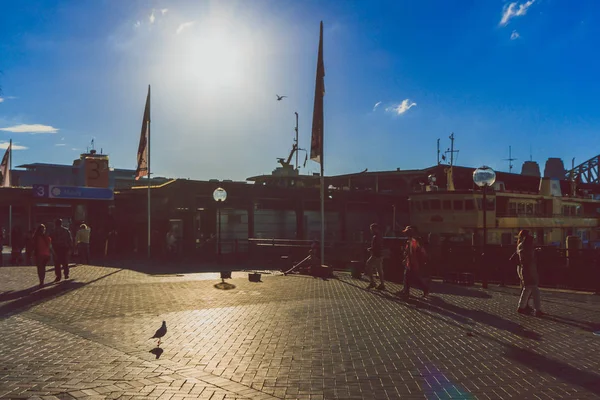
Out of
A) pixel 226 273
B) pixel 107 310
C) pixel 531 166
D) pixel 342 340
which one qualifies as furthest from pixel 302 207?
pixel 531 166

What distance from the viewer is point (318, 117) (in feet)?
63.8

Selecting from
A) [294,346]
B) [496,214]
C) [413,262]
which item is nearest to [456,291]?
[413,262]

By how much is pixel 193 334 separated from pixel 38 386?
3042 millimetres

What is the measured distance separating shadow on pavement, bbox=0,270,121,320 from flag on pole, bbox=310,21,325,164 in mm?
8573

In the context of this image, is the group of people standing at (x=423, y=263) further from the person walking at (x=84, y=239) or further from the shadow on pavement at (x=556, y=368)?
the person walking at (x=84, y=239)

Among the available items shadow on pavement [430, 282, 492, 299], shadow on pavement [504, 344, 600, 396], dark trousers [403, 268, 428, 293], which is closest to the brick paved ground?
shadow on pavement [504, 344, 600, 396]

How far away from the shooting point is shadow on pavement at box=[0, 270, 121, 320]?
11055mm

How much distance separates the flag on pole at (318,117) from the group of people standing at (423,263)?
563 centimetres

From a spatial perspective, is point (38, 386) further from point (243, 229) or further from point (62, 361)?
point (243, 229)

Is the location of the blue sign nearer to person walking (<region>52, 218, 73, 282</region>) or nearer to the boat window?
person walking (<region>52, 218, 73, 282</region>)

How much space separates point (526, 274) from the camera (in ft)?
35.3

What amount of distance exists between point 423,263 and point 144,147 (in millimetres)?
18086

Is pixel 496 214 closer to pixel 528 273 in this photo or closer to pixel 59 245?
pixel 528 273

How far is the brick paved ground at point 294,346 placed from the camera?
19.4 ft
